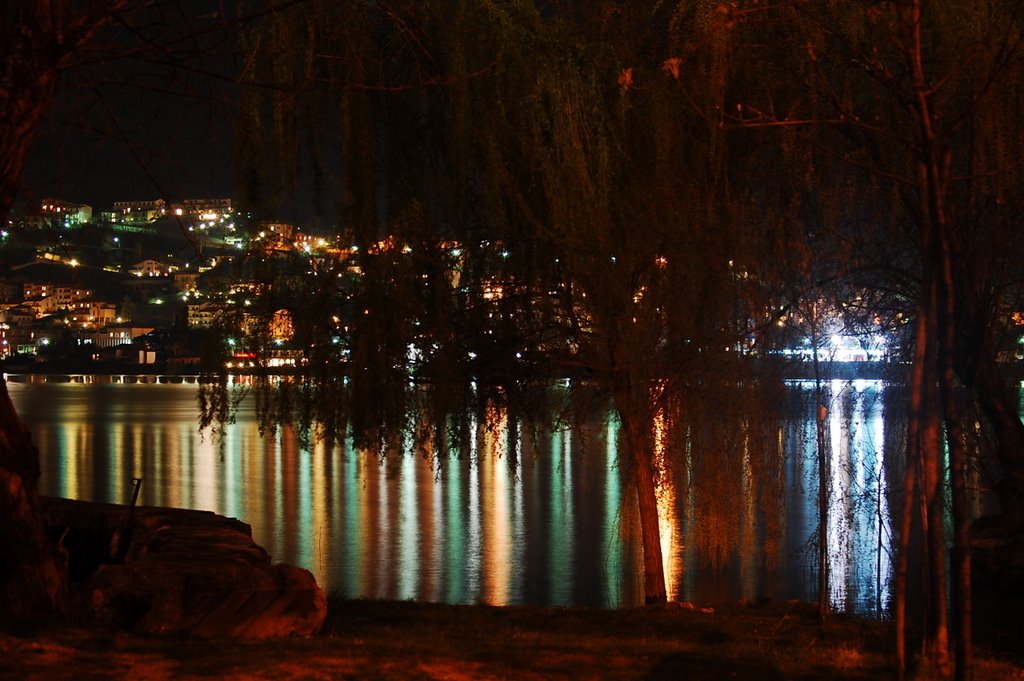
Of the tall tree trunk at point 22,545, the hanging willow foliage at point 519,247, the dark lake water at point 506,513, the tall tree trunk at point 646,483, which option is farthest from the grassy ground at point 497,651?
the hanging willow foliage at point 519,247

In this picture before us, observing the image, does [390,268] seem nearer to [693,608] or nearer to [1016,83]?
[693,608]

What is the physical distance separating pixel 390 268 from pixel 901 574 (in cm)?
540

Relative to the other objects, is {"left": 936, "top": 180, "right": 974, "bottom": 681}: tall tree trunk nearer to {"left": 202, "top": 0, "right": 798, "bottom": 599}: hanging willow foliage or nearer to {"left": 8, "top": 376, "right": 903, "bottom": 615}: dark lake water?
{"left": 8, "top": 376, "right": 903, "bottom": 615}: dark lake water

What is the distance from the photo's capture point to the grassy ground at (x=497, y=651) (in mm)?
5094

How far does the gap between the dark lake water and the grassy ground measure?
1297 millimetres

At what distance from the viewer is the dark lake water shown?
12.6 metres

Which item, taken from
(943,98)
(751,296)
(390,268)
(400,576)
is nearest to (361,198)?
(390,268)

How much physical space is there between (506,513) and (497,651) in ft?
51.8

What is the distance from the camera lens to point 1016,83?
8.35m

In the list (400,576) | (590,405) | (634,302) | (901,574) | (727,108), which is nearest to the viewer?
(901,574)

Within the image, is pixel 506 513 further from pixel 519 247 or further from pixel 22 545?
pixel 22 545

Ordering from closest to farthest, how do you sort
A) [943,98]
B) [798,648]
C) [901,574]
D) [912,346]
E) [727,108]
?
[901,574], [798,648], [943,98], [727,108], [912,346]

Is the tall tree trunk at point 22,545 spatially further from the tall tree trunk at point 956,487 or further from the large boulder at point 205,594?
the tall tree trunk at point 956,487

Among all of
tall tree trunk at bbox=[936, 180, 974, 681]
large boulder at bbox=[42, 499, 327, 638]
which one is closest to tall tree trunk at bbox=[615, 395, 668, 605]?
large boulder at bbox=[42, 499, 327, 638]
